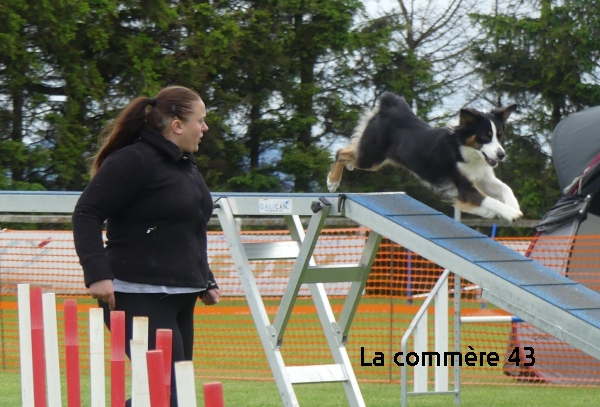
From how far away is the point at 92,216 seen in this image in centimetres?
283

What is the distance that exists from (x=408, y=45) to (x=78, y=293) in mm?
10555

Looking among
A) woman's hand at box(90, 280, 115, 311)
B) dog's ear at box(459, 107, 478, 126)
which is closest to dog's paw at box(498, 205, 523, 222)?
dog's ear at box(459, 107, 478, 126)

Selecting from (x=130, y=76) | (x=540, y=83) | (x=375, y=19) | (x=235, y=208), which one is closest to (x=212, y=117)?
(x=130, y=76)

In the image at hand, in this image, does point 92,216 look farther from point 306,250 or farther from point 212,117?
point 212,117

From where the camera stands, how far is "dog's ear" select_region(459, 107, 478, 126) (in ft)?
16.1

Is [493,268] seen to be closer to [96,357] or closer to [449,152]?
[96,357]

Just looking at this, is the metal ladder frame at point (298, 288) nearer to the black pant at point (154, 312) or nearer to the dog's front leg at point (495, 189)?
the black pant at point (154, 312)

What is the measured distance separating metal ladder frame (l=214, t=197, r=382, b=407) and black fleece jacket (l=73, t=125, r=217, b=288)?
74 cm

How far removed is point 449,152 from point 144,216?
2575 mm

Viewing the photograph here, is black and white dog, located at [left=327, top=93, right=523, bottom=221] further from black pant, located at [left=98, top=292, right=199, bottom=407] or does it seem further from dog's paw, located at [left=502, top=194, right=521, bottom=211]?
black pant, located at [left=98, top=292, right=199, bottom=407]

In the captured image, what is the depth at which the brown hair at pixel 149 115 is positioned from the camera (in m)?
2.99

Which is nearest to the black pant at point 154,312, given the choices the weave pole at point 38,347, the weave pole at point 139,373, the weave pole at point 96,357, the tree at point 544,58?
the weave pole at point 38,347

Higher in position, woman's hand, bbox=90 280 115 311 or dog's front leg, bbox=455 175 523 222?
dog's front leg, bbox=455 175 523 222

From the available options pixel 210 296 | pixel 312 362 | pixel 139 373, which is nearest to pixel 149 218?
pixel 210 296
